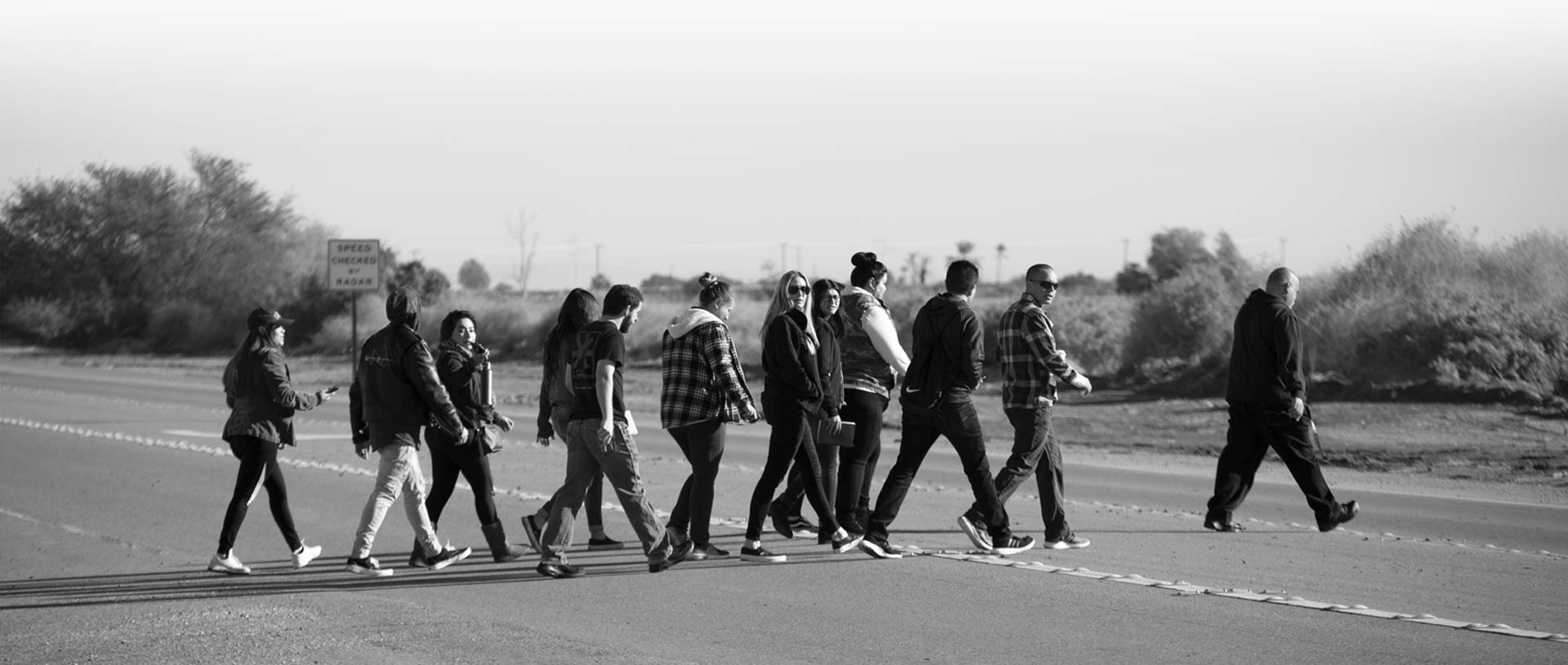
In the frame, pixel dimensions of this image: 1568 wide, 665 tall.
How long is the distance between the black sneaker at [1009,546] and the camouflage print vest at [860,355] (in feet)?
3.84

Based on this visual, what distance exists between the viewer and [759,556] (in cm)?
970

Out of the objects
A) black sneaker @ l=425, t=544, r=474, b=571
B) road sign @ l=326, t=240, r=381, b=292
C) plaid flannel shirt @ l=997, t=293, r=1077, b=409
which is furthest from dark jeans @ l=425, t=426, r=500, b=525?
road sign @ l=326, t=240, r=381, b=292

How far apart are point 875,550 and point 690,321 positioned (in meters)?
1.84

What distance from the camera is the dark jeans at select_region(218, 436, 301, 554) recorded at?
9.30 m

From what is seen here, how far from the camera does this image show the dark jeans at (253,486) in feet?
30.5

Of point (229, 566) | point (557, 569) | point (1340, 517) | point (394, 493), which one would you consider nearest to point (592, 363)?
point (557, 569)

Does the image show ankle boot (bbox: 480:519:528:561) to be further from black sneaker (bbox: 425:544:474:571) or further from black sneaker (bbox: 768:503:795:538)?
black sneaker (bbox: 768:503:795:538)

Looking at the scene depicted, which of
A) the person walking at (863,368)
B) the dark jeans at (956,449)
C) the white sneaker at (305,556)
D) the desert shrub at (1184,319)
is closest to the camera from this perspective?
the dark jeans at (956,449)

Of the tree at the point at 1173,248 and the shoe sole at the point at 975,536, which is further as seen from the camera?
the tree at the point at 1173,248

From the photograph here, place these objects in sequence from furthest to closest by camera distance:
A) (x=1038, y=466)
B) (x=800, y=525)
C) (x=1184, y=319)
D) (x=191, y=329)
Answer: (x=191, y=329) → (x=1184, y=319) → (x=800, y=525) → (x=1038, y=466)

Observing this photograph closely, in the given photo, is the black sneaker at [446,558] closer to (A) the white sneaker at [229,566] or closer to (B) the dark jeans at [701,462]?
(A) the white sneaker at [229,566]

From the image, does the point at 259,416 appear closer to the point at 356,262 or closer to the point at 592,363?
the point at 592,363

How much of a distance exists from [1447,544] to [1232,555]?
5.87ft

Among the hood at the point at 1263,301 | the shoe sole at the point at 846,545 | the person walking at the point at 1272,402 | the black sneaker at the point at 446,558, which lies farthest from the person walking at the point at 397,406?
the hood at the point at 1263,301
